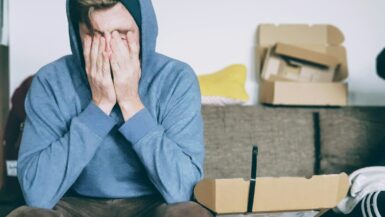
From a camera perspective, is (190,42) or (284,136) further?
(190,42)

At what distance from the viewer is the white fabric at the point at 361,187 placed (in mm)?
1589

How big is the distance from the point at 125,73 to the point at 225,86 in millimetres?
778

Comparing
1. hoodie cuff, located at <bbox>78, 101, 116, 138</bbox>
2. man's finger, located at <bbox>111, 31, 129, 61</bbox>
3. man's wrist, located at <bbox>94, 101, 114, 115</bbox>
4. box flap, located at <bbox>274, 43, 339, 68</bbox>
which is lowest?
box flap, located at <bbox>274, 43, 339, 68</bbox>

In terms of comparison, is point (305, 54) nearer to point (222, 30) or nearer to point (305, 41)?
point (305, 41)

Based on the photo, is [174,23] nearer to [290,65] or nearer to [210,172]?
[290,65]

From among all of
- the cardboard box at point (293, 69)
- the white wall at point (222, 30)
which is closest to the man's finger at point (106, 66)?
the white wall at point (222, 30)

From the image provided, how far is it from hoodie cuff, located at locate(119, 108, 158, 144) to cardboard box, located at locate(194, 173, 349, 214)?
20cm

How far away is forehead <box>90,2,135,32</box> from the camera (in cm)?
141

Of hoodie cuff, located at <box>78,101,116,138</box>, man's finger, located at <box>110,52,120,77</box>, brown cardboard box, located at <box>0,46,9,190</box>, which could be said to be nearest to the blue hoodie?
hoodie cuff, located at <box>78,101,116,138</box>

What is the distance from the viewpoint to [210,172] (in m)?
2.02

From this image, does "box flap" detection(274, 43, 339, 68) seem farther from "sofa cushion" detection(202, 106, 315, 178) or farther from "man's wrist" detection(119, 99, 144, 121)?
"man's wrist" detection(119, 99, 144, 121)

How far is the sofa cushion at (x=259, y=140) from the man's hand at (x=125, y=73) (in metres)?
0.65

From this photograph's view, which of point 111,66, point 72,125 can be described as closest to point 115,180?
point 72,125

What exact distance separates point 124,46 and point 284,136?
2.95ft
